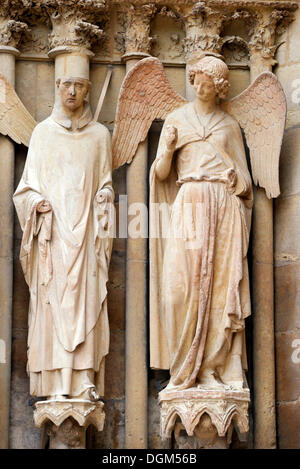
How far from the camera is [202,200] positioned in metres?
15.4

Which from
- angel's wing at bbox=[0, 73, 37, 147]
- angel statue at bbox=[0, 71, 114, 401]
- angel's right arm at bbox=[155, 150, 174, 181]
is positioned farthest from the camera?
angel's wing at bbox=[0, 73, 37, 147]

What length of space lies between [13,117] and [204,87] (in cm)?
143

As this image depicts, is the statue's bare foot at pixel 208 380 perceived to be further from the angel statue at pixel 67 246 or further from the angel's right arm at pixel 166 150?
the angel's right arm at pixel 166 150

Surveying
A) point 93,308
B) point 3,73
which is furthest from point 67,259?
point 3,73

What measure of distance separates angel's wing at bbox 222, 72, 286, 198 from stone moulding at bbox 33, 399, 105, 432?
2137 millimetres

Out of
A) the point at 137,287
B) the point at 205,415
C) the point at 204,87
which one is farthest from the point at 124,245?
the point at 205,415

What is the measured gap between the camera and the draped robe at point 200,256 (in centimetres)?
1523

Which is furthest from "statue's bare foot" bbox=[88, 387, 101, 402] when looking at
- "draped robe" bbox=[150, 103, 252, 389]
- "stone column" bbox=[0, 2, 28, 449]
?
"stone column" bbox=[0, 2, 28, 449]

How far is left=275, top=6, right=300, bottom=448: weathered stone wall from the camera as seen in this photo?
15570 millimetres

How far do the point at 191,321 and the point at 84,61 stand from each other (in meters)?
2.16

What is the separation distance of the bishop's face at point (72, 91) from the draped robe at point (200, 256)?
25.5 inches

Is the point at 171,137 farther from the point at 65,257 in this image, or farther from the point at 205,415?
the point at 205,415

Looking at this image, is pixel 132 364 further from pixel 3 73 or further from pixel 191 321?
pixel 3 73

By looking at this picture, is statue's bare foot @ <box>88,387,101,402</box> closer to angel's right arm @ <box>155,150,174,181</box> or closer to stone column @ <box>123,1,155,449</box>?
stone column @ <box>123,1,155,449</box>
